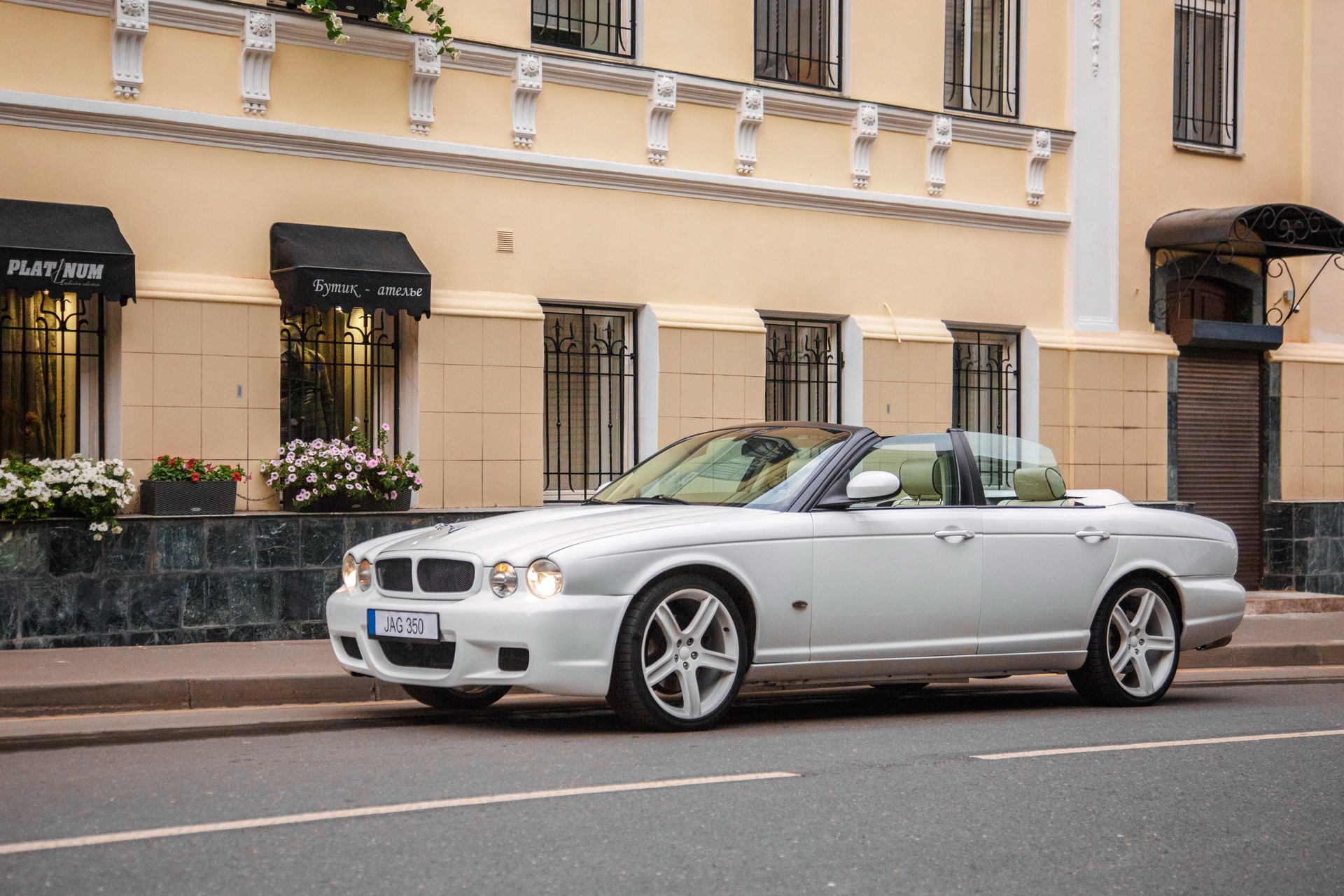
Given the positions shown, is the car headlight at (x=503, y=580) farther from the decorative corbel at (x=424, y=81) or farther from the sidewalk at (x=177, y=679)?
the decorative corbel at (x=424, y=81)

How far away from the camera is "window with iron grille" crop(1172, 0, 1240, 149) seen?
1691 centimetres

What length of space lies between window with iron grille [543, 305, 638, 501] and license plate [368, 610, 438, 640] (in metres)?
5.99

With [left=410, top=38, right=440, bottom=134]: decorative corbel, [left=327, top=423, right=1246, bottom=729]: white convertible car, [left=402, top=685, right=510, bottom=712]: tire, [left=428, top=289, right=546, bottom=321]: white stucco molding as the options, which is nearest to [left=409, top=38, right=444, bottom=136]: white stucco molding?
[left=410, top=38, right=440, bottom=134]: decorative corbel

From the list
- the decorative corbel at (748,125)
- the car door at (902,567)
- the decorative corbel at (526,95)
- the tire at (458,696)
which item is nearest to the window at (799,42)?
the decorative corbel at (748,125)

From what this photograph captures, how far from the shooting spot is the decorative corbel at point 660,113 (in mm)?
13523

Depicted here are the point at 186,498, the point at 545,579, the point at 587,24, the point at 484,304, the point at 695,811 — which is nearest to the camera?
the point at 695,811


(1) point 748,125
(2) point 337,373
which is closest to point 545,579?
(2) point 337,373

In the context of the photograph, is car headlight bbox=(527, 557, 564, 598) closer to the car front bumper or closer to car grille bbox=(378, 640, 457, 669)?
the car front bumper

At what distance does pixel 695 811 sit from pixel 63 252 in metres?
6.95

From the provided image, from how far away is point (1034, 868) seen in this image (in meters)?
4.98

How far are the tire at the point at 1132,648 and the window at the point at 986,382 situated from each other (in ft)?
21.0

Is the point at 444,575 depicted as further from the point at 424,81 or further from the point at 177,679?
the point at 424,81

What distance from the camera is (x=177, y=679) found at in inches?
342

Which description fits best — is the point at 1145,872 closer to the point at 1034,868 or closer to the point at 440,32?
the point at 1034,868
